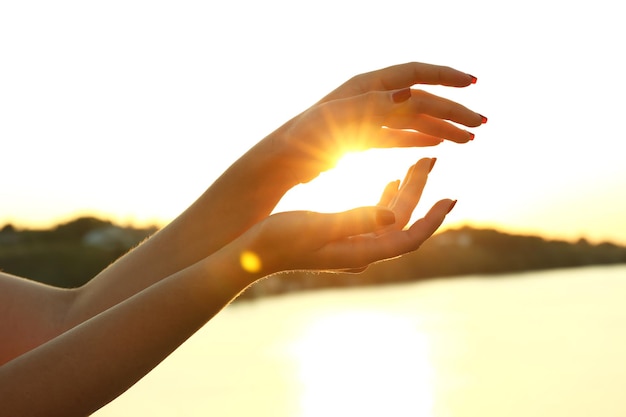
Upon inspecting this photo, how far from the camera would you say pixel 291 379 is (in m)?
3.20

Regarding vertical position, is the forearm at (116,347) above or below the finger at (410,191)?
below

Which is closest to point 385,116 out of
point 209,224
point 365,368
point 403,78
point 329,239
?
point 403,78

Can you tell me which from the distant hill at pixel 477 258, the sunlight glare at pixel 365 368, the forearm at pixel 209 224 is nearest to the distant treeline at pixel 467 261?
the distant hill at pixel 477 258

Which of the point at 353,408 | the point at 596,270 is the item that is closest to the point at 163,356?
the point at 353,408

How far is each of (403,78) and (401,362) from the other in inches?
104

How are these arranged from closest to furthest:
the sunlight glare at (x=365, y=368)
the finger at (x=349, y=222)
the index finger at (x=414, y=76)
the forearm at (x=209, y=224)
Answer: the finger at (x=349, y=222)
the index finger at (x=414, y=76)
the forearm at (x=209, y=224)
the sunlight glare at (x=365, y=368)

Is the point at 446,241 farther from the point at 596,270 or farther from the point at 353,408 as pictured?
the point at 353,408

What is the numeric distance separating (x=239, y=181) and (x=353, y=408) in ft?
5.93

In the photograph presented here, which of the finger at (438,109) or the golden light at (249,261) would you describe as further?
the finger at (438,109)

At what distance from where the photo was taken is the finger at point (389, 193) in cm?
96

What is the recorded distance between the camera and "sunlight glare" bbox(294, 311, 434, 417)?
2.77 meters

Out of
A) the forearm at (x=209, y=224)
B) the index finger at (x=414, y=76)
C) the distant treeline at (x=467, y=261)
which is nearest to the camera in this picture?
the index finger at (x=414, y=76)

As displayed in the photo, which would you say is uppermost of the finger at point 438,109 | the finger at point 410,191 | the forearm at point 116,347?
the finger at point 438,109

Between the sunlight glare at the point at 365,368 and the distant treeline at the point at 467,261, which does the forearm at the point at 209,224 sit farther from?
the distant treeline at the point at 467,261
